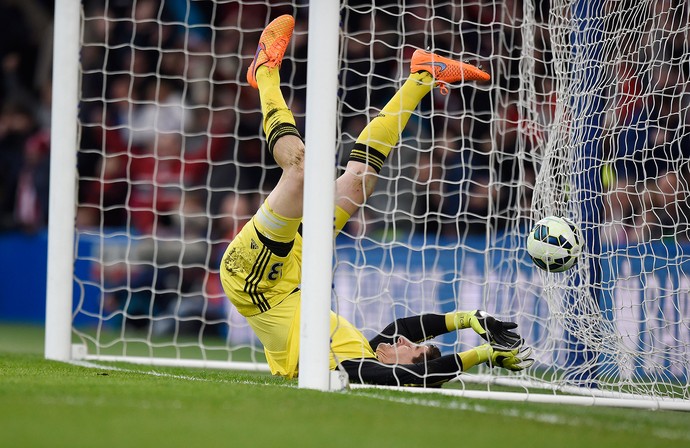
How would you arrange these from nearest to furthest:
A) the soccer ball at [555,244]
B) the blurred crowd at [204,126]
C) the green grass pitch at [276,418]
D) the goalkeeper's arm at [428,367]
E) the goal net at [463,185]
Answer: the green grass pitch at [276,418], the goalkeeper's arm at [428,367], the soccer ball at [555,244], the goal net at [463,185], the blurred crowd at [204,126]

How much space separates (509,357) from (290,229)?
1.22m

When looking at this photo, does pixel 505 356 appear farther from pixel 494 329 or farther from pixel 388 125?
pixel 388 125

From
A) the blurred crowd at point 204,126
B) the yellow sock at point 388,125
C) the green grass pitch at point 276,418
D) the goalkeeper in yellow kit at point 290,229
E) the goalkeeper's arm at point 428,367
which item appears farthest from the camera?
the blurred crowd at point 204,126

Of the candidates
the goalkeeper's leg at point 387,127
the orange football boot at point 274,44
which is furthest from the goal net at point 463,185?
the orange football boot at point 274,44

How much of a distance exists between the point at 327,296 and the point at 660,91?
222cm

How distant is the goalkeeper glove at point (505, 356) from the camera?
439 centimetres

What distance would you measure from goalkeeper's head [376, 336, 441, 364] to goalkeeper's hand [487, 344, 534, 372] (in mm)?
272

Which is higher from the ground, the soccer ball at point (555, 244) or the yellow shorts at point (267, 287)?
the soccer ball at point (555, 244)

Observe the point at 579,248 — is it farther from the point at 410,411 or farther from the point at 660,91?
the point at 410,411

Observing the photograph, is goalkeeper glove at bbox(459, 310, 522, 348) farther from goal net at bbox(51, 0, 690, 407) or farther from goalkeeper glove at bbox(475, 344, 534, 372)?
goal net at bbox(51, 0, 690, 407)

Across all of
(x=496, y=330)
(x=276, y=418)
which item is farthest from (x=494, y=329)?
(x=276, y=418)

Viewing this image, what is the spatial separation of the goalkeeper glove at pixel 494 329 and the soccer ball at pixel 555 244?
330 mm

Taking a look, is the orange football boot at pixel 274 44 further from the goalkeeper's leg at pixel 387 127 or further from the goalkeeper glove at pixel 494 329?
the goalkeeper glove at pixel 494 329

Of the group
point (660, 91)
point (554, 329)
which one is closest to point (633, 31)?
point (660, 91)
